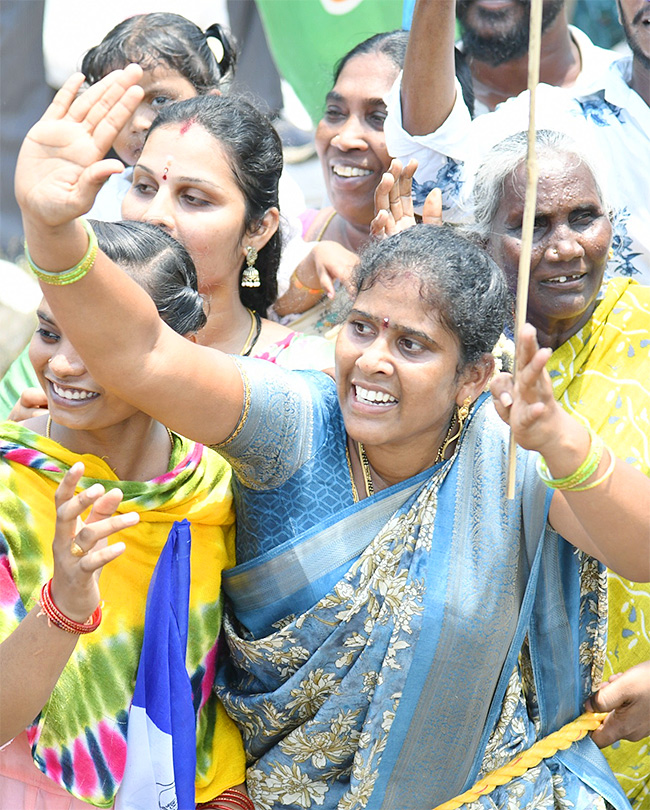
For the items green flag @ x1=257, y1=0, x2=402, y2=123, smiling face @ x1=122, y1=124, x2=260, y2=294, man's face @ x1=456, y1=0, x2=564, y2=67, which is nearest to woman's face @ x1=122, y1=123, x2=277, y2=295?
smiling face @ x1=122, y1=124, x2=260, y2=294

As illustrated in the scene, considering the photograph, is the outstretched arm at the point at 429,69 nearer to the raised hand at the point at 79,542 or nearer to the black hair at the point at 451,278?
the black hair at the point at 451,278

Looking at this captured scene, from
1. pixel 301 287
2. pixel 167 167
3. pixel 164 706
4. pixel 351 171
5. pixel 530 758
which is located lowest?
pixel 530 758

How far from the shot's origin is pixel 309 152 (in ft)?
21.8

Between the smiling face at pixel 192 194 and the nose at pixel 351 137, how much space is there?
0.72 m

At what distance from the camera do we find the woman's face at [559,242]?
2732mm

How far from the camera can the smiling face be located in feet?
9.50

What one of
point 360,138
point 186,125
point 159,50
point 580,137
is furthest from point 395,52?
point 186,125

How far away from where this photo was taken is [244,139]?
9.88ft

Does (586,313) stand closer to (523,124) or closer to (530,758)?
(523,124)

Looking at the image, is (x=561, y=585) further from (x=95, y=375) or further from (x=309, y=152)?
(x=309, y=152)

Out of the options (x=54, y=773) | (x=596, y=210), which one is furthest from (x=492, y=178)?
(x=54, y=773)

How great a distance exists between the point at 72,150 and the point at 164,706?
1061mm

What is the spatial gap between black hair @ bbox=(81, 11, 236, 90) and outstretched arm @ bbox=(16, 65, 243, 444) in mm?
1826

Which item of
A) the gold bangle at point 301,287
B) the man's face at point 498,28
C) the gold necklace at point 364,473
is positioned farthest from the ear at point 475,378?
the man's face at point 498,28
